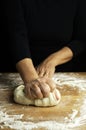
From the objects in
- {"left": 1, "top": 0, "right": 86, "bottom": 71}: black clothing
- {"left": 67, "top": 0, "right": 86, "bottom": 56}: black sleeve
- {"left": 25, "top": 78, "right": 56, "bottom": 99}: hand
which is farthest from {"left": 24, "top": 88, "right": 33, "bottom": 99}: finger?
{"left": 67, "top": 0, "right": 86, "bottom": 56}: black sleeve

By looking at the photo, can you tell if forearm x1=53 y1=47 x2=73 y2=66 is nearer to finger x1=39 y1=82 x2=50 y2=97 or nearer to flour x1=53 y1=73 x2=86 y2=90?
flour x1=53 y1=73 x2=86 y2=90

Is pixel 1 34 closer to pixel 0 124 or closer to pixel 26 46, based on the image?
pixel 26 46

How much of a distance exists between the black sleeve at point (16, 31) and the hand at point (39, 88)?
0.15 meters

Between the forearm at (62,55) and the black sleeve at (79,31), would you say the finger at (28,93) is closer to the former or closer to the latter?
the forearm at (62,55)

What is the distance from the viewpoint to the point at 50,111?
98 centimetres

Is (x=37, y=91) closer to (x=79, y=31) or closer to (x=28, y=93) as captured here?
(x=28, y=93)

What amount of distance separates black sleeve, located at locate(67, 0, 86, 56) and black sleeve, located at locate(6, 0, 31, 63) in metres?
0.23

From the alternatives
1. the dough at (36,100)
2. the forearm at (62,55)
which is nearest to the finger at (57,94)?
the dough at (36,100)

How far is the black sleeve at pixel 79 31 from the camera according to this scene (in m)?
1.29

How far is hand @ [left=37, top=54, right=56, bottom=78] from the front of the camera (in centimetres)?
117

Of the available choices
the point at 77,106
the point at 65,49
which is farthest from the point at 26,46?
the point at 77,106

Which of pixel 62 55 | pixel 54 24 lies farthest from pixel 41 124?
pixel 54 24

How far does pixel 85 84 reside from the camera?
1148 mm

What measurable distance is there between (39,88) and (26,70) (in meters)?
0.12
